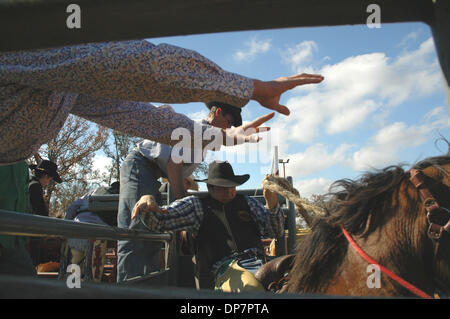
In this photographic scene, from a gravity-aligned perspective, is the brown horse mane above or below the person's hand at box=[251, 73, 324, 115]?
below

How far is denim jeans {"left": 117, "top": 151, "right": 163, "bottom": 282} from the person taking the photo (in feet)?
9.71

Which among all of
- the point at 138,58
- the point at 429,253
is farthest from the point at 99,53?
the point at 429,253

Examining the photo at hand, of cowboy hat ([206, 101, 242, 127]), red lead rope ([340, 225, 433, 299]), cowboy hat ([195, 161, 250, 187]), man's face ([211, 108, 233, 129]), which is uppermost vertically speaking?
cowboy hat ([206, 101, 242, 127])

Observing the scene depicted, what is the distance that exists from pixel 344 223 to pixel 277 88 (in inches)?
34.3

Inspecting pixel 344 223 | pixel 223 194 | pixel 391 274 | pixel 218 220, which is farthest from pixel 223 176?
pixel 391 274

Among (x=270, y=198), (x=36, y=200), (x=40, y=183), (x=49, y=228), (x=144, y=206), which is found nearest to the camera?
(x=49, y=228)

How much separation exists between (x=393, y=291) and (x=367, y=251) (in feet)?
0.58

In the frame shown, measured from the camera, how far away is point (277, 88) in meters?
1.03

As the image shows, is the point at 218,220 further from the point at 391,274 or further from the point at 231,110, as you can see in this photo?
the point at 391,274

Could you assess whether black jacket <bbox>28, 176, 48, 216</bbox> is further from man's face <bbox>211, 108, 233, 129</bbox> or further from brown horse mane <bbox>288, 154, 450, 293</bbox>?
brown horse mane <bbox>288, 154, 450, 293</bbox>

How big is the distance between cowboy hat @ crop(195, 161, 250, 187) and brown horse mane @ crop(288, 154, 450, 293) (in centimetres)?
182

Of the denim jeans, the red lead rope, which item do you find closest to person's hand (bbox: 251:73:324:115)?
the red lead rope
